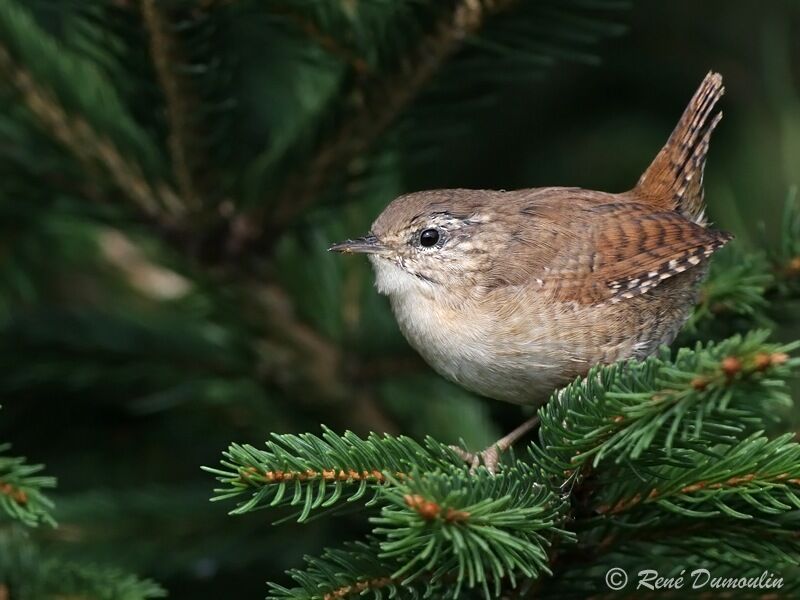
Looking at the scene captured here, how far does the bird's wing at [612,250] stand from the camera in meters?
3.23

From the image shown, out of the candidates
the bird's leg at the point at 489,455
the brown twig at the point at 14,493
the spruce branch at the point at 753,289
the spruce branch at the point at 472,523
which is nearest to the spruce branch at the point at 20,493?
the brown twig at the point at 14,493

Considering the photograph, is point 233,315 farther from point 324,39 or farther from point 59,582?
point 59,582

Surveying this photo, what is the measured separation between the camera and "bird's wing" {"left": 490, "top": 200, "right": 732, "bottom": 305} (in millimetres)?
3234

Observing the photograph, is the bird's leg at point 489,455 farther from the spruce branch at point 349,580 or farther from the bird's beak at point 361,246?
the bird's beak at point 361,246

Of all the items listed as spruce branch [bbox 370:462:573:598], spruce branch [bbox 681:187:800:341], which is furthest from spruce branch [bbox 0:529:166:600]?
spruce branch [bbox 681:187:800:341]

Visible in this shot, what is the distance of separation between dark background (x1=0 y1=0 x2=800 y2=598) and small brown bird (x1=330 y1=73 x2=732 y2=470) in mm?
287

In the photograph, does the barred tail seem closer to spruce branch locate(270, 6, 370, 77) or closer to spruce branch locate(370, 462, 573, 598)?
spruce branch locate(270, 6, 370, 77)

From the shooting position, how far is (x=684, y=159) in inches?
143

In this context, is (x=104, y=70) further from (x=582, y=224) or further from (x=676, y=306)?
(x=676, y=306)

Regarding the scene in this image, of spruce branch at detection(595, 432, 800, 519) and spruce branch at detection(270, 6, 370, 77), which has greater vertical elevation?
spruce branch at detection(270, 6, 370, 77)

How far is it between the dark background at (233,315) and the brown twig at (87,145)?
0.07 meters

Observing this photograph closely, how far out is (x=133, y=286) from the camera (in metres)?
4.80

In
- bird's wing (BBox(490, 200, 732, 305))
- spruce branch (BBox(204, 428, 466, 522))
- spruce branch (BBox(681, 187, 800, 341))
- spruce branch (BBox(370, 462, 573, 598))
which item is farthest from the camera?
bird's wing (BBox(490, 200, 732, 305))

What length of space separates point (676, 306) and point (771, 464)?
1130 millimetres
